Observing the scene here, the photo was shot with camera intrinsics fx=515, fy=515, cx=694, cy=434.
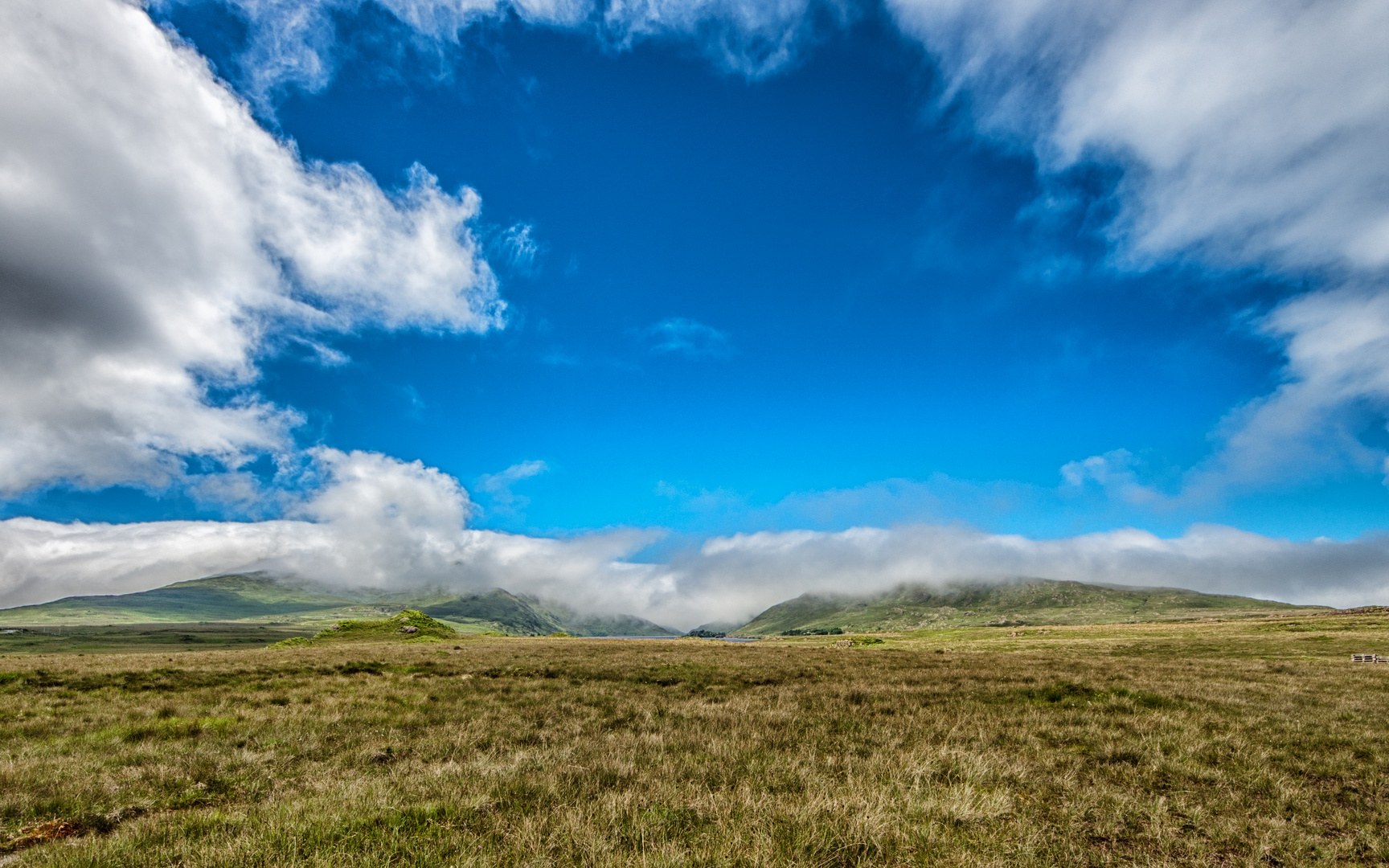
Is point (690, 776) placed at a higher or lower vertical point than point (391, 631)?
higher

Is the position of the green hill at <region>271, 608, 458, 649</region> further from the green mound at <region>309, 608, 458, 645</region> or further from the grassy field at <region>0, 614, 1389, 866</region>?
the grassy field at <region>0, 614, 1389, 866</region>

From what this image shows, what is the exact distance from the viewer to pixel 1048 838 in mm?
6137

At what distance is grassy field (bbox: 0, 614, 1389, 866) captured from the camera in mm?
5621

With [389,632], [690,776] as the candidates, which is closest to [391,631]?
[389,632]

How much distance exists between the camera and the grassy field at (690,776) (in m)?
5.62

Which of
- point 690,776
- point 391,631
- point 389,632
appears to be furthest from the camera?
point 391,631

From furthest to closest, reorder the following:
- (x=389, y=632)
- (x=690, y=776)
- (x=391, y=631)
→ (x=391, y=631) → (x=389, y=632) → (x=690, y=776)

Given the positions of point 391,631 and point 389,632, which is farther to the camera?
point 391,631

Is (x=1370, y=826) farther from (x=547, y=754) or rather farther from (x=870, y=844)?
(x=547, y=754)

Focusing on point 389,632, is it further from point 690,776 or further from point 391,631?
point 690,776

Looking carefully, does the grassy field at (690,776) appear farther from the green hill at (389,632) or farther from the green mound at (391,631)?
the green mound at (391,631)

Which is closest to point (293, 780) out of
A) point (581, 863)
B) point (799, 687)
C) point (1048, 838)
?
point (581, 863)

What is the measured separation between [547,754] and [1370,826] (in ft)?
39.7

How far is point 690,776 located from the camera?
26.8ft
